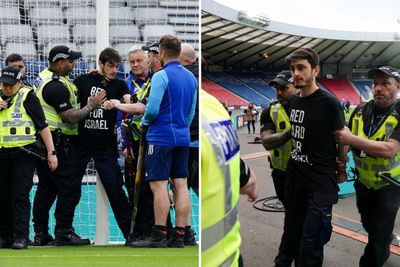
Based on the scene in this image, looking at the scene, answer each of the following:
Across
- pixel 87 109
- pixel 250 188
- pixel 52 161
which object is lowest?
pixel 52 161

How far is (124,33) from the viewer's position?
3598 mm

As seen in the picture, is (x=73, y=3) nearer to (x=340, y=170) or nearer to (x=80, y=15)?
(x=80, y=15)

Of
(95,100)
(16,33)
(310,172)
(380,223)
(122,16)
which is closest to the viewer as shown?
(310,172)

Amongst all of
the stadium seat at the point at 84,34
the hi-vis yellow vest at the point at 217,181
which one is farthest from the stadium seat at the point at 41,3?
the hi-vis yellow vest at the point at 217,181

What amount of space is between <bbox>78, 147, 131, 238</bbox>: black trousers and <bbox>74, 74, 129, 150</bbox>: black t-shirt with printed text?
0.03 meters

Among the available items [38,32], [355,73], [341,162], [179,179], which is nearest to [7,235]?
[179,179]

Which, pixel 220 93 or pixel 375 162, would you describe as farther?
pixel 375 162

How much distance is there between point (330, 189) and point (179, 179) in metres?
0.69

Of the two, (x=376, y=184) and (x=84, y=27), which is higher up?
(x=84, y=27)

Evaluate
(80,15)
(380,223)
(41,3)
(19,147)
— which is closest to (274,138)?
(380,223)

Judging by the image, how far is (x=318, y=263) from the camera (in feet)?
3.94

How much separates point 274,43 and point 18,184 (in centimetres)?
145

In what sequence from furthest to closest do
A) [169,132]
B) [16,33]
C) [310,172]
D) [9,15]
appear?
[16,33] → [9,15] → [169,132] → [310,172]

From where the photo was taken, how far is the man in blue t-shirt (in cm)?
150
